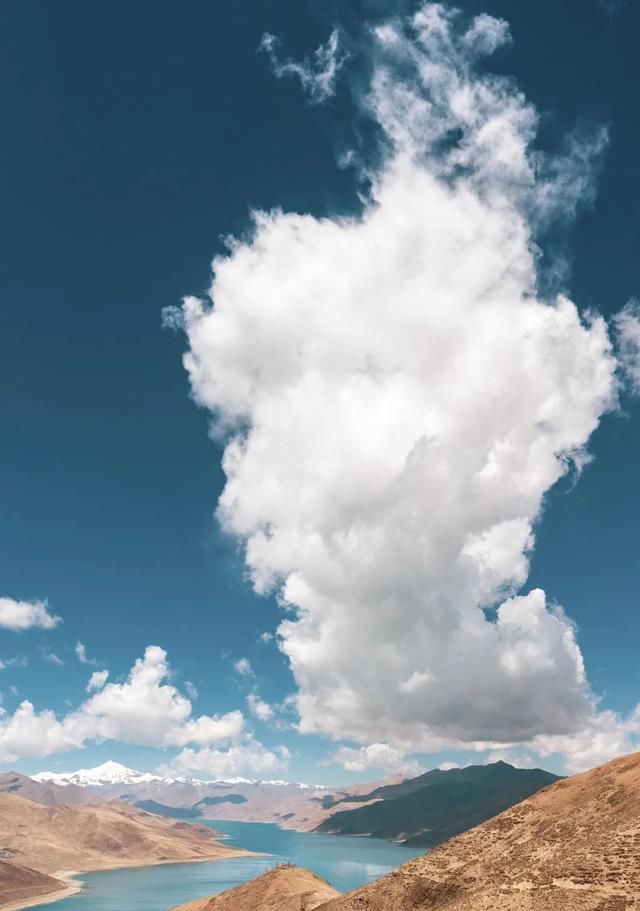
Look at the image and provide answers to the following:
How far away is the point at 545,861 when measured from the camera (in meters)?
68.2

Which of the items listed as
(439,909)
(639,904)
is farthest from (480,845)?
(639,904)

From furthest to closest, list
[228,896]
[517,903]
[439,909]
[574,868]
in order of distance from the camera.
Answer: [228,896] < [439,909] < [574,868] < [517,903]

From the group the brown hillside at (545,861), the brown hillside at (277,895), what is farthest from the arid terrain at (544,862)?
the brown hillside at (277,895)

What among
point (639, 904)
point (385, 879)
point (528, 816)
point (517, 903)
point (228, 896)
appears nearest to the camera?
point (639, 904)

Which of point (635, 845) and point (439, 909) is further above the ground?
point (635, 845)

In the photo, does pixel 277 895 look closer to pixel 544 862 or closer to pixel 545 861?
pixel 545 861

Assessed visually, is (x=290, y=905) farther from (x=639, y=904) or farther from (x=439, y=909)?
(x=639, y=904)

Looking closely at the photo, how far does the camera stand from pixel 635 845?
205 ft

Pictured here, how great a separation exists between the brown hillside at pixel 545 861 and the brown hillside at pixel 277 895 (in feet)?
86.4

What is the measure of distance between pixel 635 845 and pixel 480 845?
1055 inches

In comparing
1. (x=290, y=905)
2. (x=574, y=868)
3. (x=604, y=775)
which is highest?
(x=604, y=775)

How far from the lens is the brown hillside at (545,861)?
57.0 m

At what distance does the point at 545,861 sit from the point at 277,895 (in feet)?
205

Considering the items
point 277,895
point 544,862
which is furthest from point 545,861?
point 277,895
